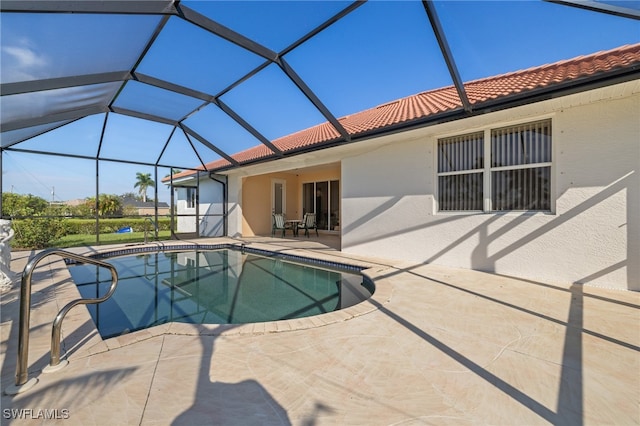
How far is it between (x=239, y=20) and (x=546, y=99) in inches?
203

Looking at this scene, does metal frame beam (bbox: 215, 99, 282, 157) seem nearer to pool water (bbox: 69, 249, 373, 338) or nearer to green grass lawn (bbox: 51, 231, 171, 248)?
pool water (bbox: 69, 249, 373, 338)

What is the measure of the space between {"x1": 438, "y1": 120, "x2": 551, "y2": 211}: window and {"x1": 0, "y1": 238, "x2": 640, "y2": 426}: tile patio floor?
2.40 metres

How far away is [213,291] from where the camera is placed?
5.89 m

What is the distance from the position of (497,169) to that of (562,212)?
1401mm

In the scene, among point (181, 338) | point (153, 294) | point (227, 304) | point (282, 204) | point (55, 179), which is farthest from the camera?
point (282, 204)

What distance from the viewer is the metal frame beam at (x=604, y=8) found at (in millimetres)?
3427

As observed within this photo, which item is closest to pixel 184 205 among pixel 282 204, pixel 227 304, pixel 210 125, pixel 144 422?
pixel 282 204

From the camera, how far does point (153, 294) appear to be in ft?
18.7

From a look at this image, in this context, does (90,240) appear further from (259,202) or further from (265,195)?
(265,195)

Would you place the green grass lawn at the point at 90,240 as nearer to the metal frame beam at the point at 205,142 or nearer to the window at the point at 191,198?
the window at the point at 191,198

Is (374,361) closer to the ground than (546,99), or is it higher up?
closer to the ground

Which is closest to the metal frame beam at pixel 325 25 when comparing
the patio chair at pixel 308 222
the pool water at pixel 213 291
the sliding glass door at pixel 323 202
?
the pool water at pixel 213 291

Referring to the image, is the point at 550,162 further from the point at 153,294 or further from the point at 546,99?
the point at 153,294

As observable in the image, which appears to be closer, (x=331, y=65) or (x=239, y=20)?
(x=239, y=20)
